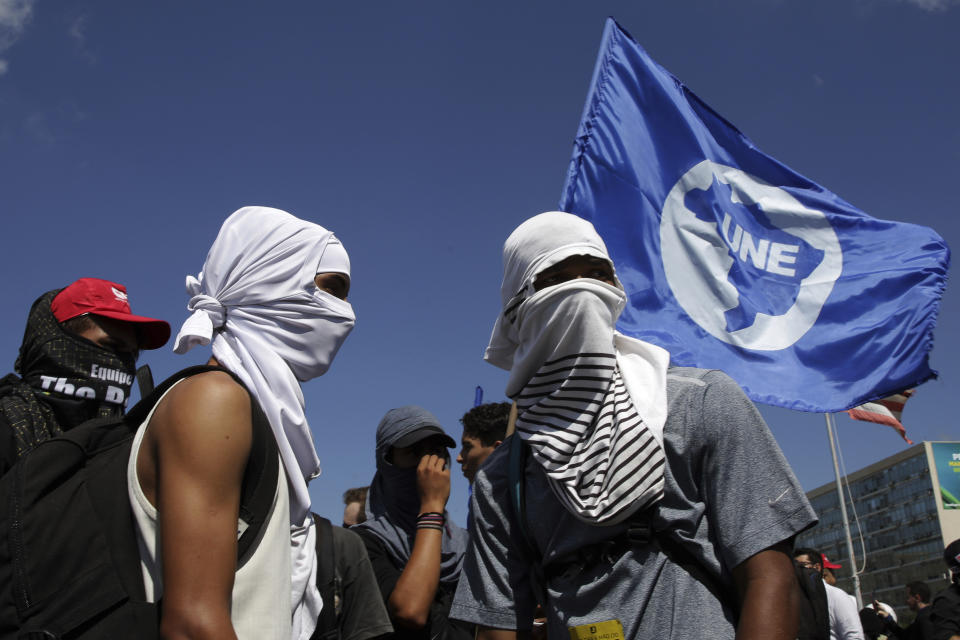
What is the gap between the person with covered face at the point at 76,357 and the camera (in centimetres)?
280

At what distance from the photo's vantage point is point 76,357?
2.98 m

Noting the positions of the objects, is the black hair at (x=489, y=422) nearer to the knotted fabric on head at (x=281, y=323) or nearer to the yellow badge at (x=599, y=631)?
the knotted fabric on head at (x=281, y=323)

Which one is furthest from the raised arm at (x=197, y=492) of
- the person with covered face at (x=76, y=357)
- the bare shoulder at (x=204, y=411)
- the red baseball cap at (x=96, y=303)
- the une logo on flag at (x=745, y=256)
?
the une logo on flag at (x=745, y=256)

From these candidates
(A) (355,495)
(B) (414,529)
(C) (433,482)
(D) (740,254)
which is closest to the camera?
(C) (433,482)

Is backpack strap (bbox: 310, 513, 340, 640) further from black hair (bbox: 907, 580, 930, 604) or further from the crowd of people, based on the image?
black hair (bbox: 907, 580, 930, 604)

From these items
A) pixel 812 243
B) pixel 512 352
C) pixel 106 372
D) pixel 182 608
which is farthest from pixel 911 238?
pixel 182 608

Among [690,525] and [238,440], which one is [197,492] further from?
[690,525]

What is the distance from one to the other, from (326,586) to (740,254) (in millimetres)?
4331

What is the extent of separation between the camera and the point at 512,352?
2.81 meters

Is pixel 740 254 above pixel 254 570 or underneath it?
above

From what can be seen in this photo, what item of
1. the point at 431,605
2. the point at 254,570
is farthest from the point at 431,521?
the point at 254,570

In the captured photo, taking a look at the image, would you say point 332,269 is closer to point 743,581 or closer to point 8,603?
point 8,603

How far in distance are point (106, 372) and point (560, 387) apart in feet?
5.95

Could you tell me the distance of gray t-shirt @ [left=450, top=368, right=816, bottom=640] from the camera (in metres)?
1.94
